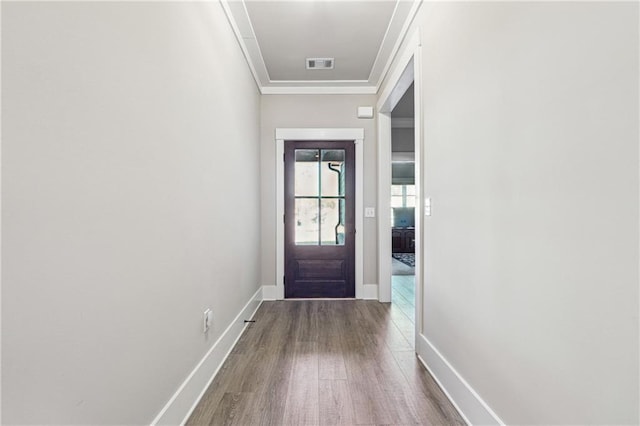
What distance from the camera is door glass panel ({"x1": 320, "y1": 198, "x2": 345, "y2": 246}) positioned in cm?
370

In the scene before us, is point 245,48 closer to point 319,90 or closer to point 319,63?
point 319,63

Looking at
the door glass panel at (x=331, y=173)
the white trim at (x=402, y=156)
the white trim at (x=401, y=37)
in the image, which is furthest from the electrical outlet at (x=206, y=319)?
the white trim at (x=402, y=156)

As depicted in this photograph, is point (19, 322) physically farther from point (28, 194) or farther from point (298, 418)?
point (298, 418)

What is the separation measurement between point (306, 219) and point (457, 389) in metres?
2.43

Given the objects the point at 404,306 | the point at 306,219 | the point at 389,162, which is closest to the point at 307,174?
the point at 306,219

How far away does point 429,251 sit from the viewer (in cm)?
201

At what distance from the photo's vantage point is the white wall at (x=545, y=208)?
76cm

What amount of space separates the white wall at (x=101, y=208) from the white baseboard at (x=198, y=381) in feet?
0.20

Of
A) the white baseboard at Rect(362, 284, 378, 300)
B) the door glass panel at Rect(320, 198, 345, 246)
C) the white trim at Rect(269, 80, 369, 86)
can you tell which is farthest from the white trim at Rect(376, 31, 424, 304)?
the door glass panel at Rect(320, 198, 345, 246)

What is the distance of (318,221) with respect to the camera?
12.1 ft

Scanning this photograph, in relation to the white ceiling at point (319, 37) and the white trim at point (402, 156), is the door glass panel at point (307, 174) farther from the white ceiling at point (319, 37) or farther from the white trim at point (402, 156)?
the white trim at point (402, 156)

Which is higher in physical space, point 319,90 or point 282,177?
point 319,90

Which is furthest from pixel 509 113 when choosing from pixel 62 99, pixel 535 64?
pixel 62 99

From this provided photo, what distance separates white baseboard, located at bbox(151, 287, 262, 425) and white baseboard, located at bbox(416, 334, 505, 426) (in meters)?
1.33
